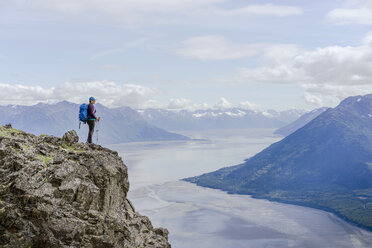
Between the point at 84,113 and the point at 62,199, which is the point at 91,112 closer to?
the point at 84,113

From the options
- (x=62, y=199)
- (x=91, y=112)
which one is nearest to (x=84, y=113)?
(x=91, y=112)

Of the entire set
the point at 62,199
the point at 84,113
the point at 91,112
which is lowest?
the point at 62,199

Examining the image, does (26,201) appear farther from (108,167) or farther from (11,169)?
(108,167)

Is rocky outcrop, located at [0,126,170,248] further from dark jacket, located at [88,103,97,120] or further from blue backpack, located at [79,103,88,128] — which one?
dark jacket, located at [88,103,97,120]

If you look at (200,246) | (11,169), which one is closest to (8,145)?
(11,169)

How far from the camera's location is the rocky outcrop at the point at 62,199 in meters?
23.6

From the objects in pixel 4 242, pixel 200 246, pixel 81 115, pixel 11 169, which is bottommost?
pixel 200 246

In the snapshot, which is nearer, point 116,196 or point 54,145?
point 116,196

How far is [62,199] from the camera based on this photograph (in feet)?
85.5

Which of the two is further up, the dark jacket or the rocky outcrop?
the dark jacket

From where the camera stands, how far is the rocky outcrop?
2356 centimetres

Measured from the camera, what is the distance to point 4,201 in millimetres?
23719

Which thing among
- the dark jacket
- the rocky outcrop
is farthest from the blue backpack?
the rocky outcrop

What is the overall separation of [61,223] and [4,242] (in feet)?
11.2
